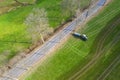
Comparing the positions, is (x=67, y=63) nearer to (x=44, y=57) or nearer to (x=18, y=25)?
(x=44, y=57)

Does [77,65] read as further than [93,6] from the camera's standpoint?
No

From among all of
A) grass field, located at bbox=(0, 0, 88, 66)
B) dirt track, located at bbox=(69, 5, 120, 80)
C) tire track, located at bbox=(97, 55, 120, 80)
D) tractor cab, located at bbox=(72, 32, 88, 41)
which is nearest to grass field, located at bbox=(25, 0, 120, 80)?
dirt track, located at bbox=(69, 5, 120, 80)

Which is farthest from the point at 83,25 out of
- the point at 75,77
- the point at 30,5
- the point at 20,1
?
the point at 20,1

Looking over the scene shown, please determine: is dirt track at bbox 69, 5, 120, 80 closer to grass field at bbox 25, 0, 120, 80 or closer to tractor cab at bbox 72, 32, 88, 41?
grass field at bbox 25, 0, 120, 80

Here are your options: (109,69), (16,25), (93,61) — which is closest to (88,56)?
(93,61)

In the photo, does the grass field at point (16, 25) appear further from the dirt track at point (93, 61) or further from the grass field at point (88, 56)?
the dirt track at point (93, 61)
